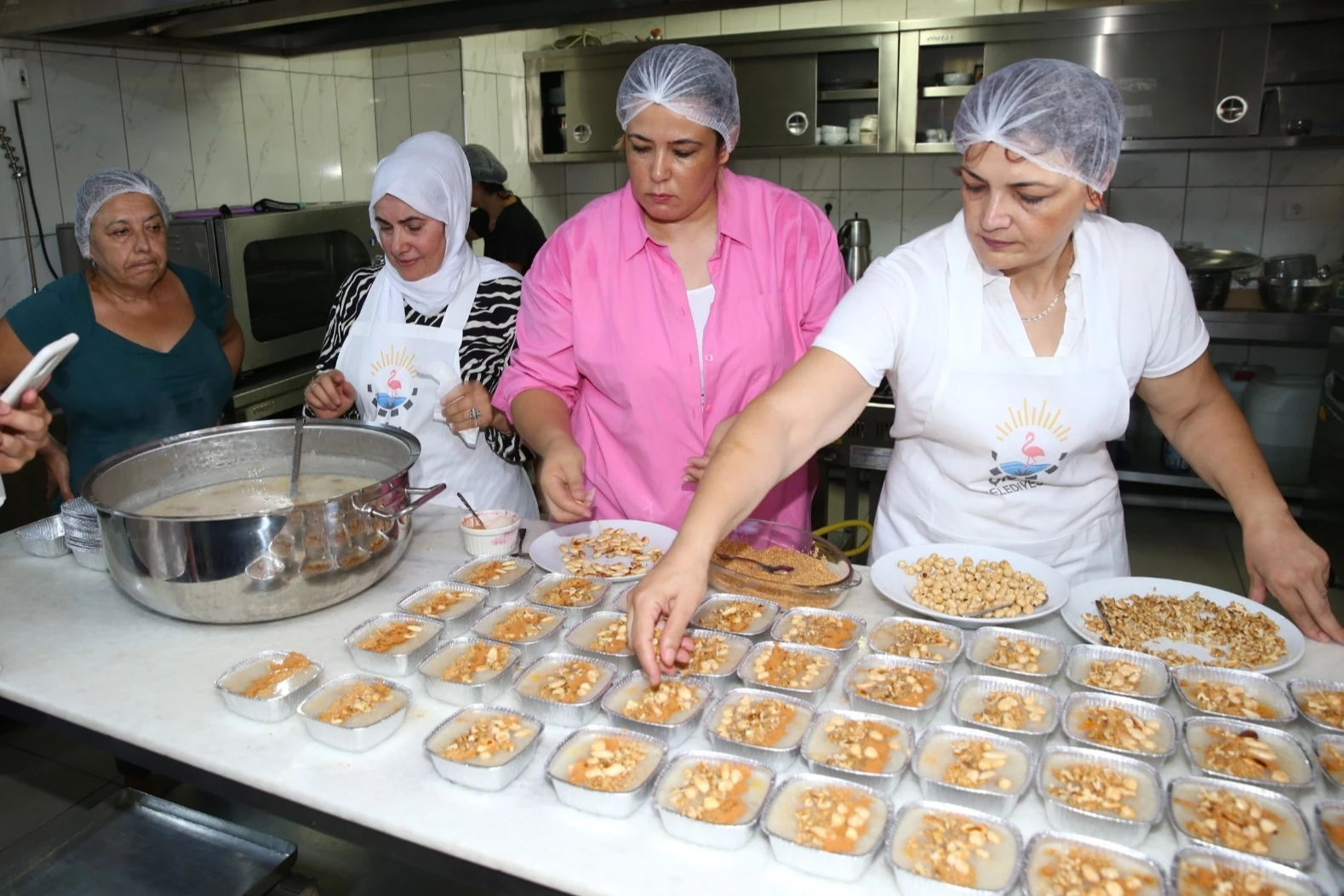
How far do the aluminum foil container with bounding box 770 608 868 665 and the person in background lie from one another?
132 inches

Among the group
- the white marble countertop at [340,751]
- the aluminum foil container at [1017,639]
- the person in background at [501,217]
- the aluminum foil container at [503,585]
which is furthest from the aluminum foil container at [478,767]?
the person in background at [501,217]

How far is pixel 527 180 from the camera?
5777mm

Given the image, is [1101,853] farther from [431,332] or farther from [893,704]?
[431,332]

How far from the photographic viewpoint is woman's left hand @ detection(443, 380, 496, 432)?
7.78 feet

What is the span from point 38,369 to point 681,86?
4.23 feet

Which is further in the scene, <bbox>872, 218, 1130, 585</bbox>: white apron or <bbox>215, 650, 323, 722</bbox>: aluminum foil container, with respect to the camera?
<bbox>872, 218, 1130, 585</bbox>: white apron

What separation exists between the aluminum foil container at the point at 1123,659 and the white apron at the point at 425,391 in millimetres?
1550

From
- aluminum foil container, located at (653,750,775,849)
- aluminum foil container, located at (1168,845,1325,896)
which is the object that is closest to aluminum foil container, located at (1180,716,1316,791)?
aluminum foil container, located at (1168,845,1325,896)

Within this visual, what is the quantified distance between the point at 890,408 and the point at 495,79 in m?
2.97

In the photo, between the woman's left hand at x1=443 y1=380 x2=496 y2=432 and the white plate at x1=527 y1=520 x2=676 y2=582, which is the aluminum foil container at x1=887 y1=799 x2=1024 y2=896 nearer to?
the white plate at x1=527 y1=520 x2=676 y2=582

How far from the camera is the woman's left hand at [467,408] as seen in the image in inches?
93.4

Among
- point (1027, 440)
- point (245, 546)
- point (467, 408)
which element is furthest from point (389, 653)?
point (1027, 440)

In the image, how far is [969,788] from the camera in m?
1.16

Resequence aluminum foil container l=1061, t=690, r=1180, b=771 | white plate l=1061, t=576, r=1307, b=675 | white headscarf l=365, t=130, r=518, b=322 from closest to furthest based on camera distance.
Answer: aluminum foil container l=1061, t=690, r=1180, b=771, white plate l=1061, t=576, r=1307, b=675, white headscarf l=365, t=130, r=518, b=322
